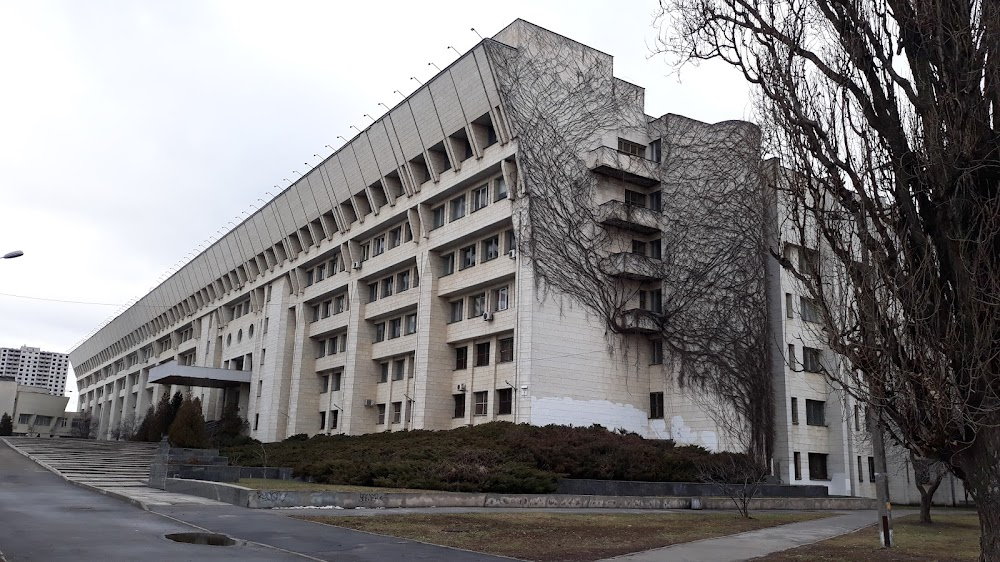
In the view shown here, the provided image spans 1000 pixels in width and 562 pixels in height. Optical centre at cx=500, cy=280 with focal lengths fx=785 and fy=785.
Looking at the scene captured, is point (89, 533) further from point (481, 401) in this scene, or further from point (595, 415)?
point (481, 401)

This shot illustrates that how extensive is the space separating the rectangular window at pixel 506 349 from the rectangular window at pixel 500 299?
171 cm

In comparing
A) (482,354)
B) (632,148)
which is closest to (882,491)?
(482,354)

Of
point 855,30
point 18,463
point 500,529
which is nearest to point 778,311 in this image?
point 500,529

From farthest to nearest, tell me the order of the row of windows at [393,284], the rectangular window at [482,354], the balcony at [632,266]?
the row of windows at [393,284], the rectangular window at [482,354], the balcony at [632,266]

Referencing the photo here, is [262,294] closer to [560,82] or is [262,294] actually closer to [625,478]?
[560,82]

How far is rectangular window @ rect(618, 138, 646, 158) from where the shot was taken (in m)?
42.6

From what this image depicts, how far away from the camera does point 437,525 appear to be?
1811 centimetres

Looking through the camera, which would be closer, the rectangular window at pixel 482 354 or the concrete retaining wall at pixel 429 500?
the concrete retaining wall at pixel 429 500

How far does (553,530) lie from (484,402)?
2380cm

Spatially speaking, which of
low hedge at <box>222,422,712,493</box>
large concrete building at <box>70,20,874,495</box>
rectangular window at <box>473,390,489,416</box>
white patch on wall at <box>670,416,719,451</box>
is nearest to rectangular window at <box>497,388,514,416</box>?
large concrete building at <box>70,20,874,495</box>

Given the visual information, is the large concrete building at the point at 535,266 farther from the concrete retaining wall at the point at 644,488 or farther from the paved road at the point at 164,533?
the paved road at the point at 164,533

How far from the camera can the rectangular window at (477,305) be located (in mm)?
42969

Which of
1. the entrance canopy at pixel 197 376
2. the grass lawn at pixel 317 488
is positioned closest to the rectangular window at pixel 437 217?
the grass lawn at pixel 317 488

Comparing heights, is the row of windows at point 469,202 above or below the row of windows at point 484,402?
above
